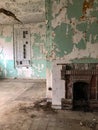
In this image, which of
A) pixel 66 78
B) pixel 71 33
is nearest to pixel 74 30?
pixel 71 33

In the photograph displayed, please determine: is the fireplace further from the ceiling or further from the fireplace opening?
the ceiling

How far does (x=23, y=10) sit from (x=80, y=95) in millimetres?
3303

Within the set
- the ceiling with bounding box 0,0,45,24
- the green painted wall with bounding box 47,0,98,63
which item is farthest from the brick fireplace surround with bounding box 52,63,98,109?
the ceiling with bounding box 0,0,45,24

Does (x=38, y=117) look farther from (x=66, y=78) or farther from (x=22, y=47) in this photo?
(x=22, y=47)

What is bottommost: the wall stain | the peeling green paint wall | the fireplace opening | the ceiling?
the fireplace opening

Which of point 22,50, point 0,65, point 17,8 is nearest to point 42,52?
point 22,50

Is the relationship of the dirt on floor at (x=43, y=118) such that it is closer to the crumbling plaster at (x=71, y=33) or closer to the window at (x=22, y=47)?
the crumbling plaster at (x=71, y=33)

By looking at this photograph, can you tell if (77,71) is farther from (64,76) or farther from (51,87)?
(51,87)

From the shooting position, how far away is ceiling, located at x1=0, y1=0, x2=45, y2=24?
16.9ft

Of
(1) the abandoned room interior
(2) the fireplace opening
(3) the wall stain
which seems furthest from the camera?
(2) the fireplace opening

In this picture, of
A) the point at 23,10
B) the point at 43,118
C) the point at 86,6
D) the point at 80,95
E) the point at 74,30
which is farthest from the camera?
the point at 23,10

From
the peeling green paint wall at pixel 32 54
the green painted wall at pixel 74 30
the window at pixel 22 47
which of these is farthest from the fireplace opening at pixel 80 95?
the window at pixel 22 47

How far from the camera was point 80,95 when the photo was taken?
434 centimetres

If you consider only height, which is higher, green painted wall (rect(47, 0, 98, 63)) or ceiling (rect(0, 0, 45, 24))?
ceiling (rect(0, 0, 45, 24))
